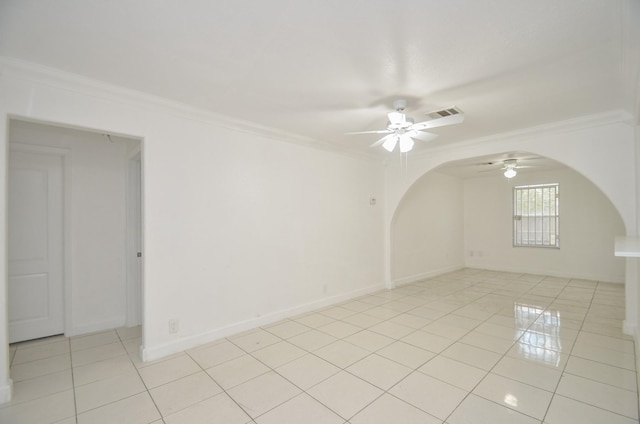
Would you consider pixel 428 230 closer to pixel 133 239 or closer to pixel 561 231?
pixel 561 231

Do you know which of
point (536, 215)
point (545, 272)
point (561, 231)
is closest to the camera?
point (561, 231)

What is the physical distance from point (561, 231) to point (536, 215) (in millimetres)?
584

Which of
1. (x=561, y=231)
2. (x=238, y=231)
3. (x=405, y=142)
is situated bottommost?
(x=561, y=231)

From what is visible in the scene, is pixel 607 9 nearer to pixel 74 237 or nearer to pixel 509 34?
pixel 509 34

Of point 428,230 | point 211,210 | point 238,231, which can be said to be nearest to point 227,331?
point 238,231

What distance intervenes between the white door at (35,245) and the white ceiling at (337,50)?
5.52 ft

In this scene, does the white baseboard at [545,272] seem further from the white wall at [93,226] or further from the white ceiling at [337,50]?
the white wall at [93,226]

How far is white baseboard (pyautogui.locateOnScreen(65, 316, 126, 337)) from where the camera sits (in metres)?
3.32

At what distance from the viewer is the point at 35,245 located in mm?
3188

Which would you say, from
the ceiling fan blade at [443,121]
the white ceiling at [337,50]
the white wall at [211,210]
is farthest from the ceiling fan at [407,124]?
the white wall at [211,210]

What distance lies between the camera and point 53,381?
7.67 ft

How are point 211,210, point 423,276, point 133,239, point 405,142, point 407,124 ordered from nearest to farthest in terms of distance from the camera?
point 407,124 < point 405,142 < point 211,210 < point 133,239 < point 423,276

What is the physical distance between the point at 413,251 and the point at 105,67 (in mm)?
5594

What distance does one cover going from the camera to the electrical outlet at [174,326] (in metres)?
2.84
